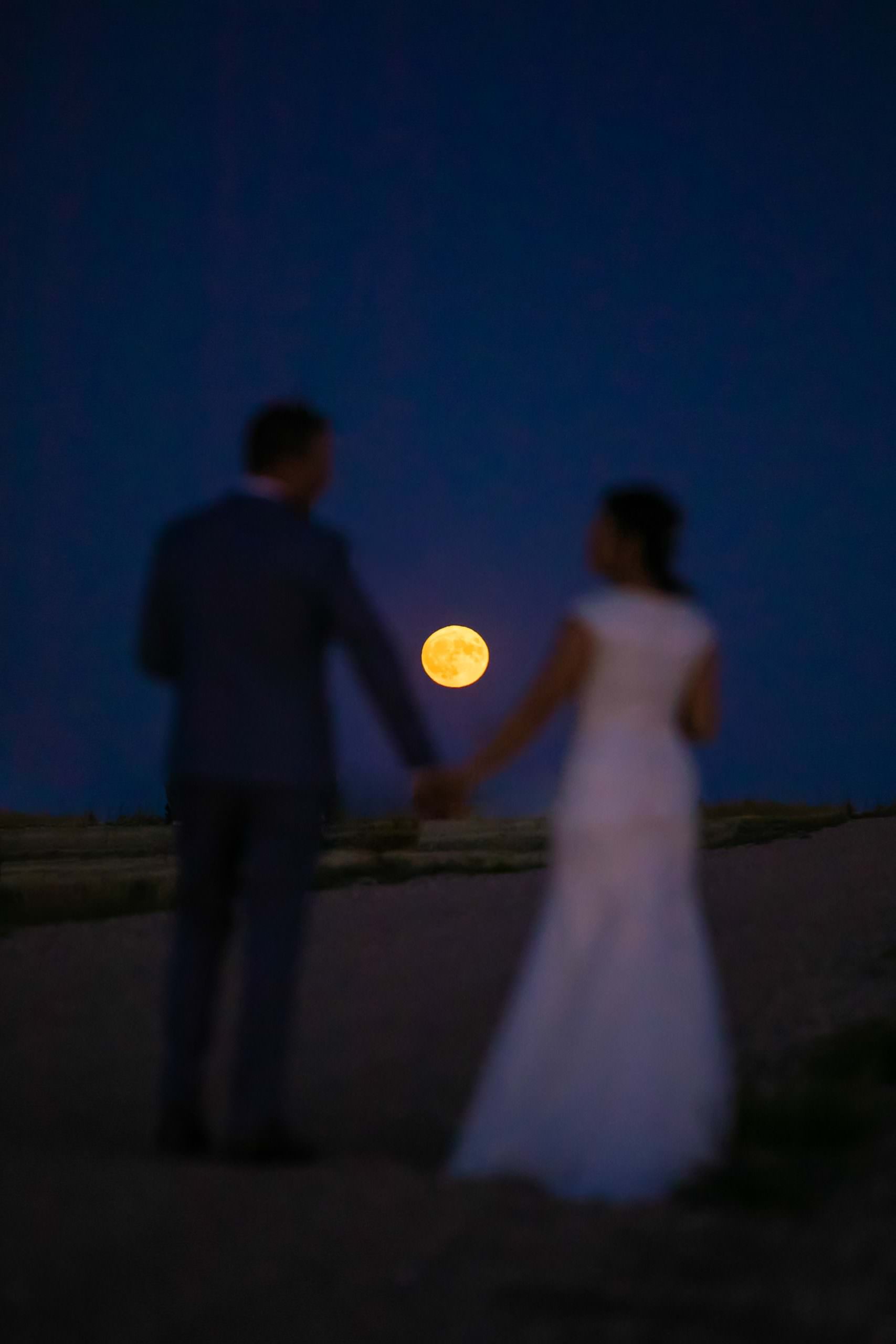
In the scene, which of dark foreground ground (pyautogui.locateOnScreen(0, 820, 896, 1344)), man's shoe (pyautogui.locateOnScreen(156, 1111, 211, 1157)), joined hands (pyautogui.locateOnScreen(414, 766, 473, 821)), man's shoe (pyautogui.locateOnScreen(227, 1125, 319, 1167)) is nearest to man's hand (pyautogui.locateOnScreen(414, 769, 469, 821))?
joined hands (pyautogui.locateOnScreen(414, 766, 473, 821))

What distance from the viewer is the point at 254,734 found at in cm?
458

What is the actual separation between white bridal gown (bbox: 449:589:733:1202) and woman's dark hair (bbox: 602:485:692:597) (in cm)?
13

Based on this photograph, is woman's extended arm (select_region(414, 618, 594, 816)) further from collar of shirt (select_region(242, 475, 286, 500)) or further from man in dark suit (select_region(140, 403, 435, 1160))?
collar of shirt (select_region(242, 475, 286, 500))

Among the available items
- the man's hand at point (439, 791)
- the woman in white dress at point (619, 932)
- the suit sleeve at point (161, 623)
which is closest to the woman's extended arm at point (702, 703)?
the woman in white dress at point (619, 932)

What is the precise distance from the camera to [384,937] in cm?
1097

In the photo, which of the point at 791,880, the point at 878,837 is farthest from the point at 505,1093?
the point at 878,837

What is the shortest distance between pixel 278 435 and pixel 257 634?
681 millimetres

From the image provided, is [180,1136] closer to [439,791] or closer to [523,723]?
[439,791]

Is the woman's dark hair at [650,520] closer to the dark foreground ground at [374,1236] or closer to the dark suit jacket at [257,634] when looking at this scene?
the dark suit jacket at [257,634]

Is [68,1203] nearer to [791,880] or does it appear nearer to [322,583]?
[322,583]

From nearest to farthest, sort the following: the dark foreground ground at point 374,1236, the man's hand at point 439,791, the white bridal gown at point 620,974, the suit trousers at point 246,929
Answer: the dark foreground ground at point 374,1236 → the white bridal gown at point 620,974 → the suit trousers at point 246,929 → the man's hand at point 439,791

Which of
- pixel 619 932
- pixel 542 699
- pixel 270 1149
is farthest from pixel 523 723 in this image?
pixel 270 1149

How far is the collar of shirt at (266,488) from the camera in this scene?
4738 mm

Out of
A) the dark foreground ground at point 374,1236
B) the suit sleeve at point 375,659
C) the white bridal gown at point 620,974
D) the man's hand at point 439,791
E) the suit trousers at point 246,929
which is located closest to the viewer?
the dark foreground ground at point 374,1236
